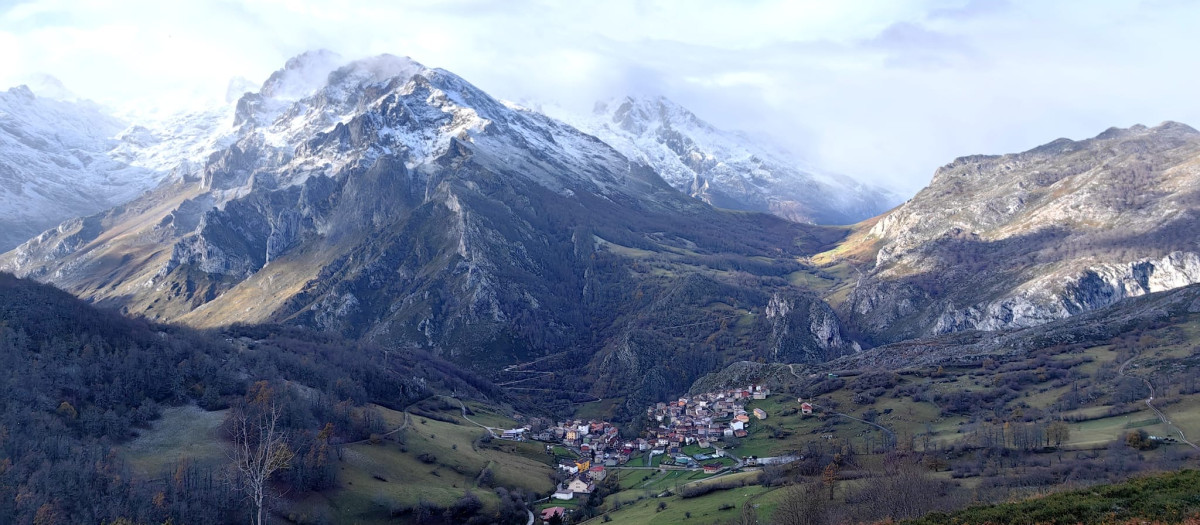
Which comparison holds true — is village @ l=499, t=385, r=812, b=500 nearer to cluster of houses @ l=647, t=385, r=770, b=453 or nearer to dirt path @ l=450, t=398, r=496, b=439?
cluster of houses @ l=647, t=385, r=770, b=453

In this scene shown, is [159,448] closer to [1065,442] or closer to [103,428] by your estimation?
[103,428]

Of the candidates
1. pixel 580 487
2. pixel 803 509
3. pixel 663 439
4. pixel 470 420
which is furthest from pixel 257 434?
pixel 803 509

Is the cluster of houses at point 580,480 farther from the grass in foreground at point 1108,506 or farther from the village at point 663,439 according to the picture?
the grass in foreground at point 1108,506

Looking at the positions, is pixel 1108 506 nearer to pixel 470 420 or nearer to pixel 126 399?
pixel 126 399

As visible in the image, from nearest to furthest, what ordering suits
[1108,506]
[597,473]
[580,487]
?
[1108,506] < [580,487] < [597,473]

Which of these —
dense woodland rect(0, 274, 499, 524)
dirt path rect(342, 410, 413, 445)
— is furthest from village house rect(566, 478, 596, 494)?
dense woodland rect(0, 274, 499, 524)
